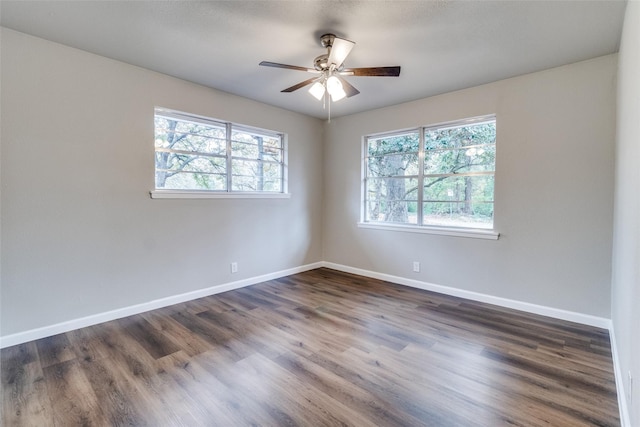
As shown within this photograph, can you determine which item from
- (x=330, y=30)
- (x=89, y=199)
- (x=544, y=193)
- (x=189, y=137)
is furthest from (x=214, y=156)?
(x=544, y=193)

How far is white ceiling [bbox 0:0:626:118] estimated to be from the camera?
2.08 m

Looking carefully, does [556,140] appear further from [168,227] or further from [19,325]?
[19,325]

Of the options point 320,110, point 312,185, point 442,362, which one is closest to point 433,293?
point 442,362

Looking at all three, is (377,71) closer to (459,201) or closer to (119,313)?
(459,201)

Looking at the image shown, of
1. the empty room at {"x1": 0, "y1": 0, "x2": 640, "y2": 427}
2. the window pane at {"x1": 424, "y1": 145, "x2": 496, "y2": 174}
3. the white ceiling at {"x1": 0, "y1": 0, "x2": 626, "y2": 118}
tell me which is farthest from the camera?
the window pane at {"x1": 424, "y1": 145, "x2": 496, "y2": 174}

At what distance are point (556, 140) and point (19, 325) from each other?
5099 millimetres

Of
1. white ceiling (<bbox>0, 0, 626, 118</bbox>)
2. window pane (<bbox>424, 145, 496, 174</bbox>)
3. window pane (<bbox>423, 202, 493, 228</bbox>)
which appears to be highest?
white ceiling (<bbox>0, 0, 626, 118</bbox>)

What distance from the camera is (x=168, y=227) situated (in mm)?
3322

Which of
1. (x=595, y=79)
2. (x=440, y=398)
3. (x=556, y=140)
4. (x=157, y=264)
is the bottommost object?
(x=440, y=398)

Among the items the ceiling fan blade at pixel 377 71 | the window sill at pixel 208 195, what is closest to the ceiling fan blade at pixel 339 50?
the ceiling fan blade at pixel 377 71

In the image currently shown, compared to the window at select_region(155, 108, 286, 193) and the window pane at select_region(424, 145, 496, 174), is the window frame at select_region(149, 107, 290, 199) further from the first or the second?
the window pane at select_region(424, 145, 496, 174)

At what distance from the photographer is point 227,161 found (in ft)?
12.7

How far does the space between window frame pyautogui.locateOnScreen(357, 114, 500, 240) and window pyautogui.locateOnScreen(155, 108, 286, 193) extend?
126 centimetres

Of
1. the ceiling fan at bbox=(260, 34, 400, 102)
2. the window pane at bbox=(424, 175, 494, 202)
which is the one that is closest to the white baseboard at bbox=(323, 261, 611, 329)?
the window pane at bbox=(424, 175, 494, 202)
